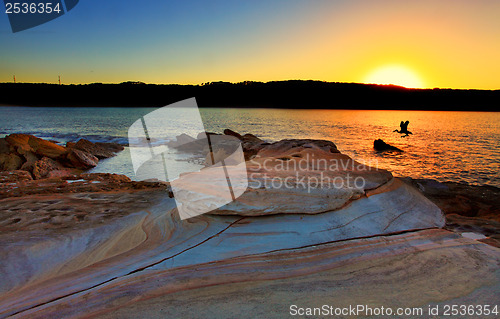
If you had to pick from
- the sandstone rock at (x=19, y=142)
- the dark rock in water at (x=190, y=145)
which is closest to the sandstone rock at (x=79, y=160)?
the sandstone rock at (x=19, y=142)

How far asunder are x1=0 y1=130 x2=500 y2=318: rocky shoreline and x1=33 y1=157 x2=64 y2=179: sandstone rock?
15.8ft

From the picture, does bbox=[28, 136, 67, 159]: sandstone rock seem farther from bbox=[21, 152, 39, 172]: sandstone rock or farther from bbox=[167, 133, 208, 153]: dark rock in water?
bbox=[167, 133, 208, 153]: dark rock in water

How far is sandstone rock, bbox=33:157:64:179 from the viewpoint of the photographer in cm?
672

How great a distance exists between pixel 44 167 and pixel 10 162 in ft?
2.92

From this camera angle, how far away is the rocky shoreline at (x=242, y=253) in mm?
1523

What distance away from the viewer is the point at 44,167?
7.11 meters

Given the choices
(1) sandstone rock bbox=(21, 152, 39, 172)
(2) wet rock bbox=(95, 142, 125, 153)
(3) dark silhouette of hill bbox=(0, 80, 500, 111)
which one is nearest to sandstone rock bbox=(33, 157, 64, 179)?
(1) sandstone rock bbox=(21, 152, 39, 172)

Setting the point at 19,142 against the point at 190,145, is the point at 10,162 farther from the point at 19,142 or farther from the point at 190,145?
the point at 190,145

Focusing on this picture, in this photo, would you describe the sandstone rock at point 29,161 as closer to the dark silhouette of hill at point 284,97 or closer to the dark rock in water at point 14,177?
the dark rock in water at point 14,177

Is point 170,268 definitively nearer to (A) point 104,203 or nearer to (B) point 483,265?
(A) point 104,203

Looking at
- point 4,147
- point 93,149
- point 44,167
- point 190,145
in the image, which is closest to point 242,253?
point 44,167

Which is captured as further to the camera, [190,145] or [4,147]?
[190,145]

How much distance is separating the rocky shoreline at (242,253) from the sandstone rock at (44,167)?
15.8 ft

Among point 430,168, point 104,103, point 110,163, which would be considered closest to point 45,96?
point 104,103
